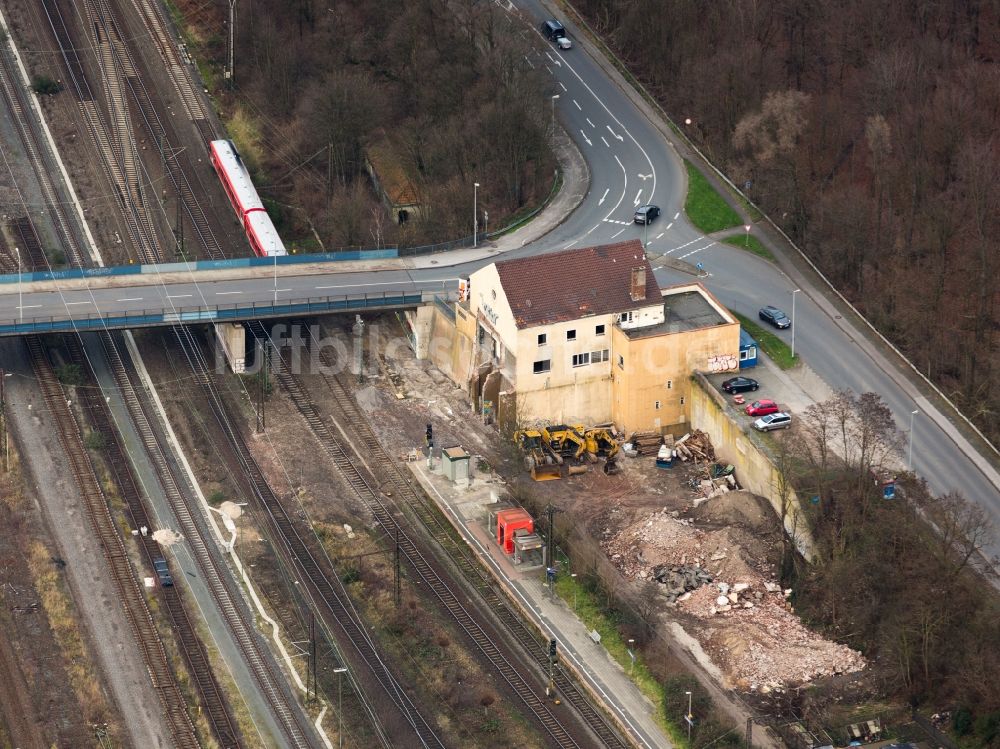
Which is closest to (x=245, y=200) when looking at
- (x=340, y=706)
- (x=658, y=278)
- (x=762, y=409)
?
(x=658, y=278)

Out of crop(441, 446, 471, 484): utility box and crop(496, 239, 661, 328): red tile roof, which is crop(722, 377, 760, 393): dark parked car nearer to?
crop(496, 239, 661, 328): red tile roof

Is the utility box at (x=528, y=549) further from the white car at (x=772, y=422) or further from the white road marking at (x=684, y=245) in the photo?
the white road marking at (x=684, y=245)

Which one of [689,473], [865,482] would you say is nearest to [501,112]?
[689,473]

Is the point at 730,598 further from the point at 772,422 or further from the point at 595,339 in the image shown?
the point at 595,339

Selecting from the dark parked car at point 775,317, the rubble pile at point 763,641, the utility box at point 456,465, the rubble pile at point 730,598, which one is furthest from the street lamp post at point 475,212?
the rubble pile at point 763,641

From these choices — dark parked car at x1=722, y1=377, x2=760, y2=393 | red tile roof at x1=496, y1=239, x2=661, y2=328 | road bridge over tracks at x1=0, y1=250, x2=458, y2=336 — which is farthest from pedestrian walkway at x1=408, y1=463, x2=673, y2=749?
dark parked car at x1=722, y1=377, x2=760, y2=393

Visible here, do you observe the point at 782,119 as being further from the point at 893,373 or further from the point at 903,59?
the point at 893,373

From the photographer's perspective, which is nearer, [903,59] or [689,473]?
[689,473]


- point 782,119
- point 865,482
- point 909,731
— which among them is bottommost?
point 909,731
